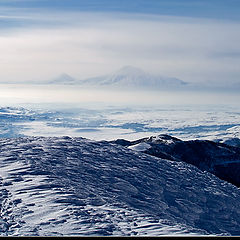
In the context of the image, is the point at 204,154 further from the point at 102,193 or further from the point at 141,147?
the point at 102,193

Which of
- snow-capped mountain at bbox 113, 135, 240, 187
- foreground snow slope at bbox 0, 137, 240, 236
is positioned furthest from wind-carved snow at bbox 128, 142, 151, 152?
foreground snow slope at bbox 0, 137, 240, 236

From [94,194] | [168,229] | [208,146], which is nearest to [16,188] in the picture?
[94,194]

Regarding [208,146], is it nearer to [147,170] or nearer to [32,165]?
[147,170]

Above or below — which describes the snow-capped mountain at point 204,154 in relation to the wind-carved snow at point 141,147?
below

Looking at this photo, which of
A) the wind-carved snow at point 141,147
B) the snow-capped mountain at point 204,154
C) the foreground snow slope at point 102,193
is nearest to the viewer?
the foreground snow slope at point 102,193

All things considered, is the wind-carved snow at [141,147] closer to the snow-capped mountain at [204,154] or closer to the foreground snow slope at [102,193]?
the snow-capped mountain at [204,154]

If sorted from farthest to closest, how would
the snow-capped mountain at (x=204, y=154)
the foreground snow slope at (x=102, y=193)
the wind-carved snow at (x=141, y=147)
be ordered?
the snow-capped mountain at (x=204, y=154) → the wind-carved snow at (x=141, y=147) → the foreground snow slope at (x=102, y=193)

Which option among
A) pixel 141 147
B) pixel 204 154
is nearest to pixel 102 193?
pixel 141 147

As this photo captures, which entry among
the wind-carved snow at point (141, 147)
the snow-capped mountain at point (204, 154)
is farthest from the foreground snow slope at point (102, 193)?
the snow-capped mountain at point (204, 154)
